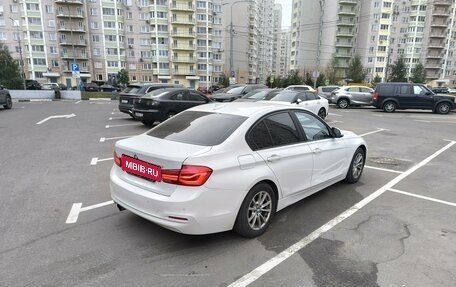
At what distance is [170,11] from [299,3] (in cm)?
4389

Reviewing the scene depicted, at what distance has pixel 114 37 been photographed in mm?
69812

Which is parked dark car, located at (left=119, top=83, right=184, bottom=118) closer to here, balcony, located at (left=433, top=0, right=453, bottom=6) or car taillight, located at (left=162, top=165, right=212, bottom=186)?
car taillight, located at (left=162, top=165, right=212, bottom=186)

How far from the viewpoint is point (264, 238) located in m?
3.88

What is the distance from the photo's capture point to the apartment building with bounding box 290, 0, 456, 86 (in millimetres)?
79688

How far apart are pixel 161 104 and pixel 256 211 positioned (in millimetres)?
8932

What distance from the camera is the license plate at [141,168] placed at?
346 cm

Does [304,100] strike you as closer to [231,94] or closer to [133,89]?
[231,94]

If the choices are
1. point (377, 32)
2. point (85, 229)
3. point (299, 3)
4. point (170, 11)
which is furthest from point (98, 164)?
point (299, 3)

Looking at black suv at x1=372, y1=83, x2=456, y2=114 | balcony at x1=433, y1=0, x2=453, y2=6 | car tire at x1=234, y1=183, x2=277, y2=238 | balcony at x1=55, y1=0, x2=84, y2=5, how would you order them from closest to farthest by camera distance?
car tire at x1=234, y1=183, x2=277, y2=238
black suv at x1=372, y1=83, x2=456, y2=114
balcony at x1=55, y1=0, x2=84, y2=5
balcony at x1=433, y1=0, x2=453, y2=6

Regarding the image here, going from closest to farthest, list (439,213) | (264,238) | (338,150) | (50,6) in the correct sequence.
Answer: (264,238), (439,213), (338,150), (50,6)

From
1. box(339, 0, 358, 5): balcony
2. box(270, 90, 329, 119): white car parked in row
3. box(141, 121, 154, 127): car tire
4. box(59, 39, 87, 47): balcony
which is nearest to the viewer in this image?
box(141, 121, 154, 127): car tire

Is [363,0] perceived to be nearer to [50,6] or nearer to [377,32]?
[377,32]

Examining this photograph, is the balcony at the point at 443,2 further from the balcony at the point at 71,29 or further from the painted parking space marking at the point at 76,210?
the painted parking space marking at the point at 76,210

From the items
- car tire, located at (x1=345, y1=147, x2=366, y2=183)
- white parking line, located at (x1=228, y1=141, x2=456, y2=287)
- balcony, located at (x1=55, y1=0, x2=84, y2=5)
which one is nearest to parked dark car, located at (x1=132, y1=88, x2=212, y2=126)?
car tire, located at (x1=345, y1=147, x2=366, y2=183)
